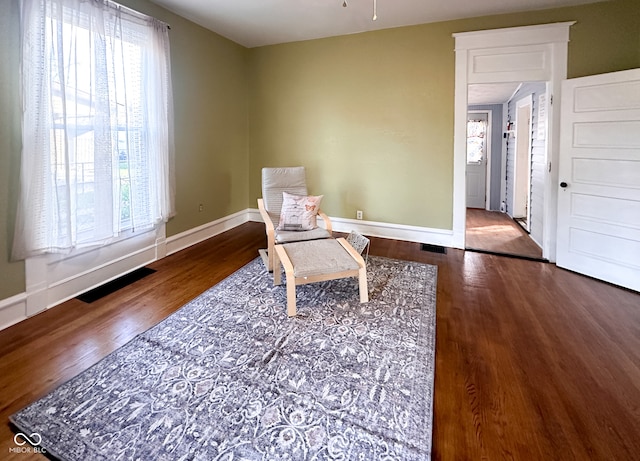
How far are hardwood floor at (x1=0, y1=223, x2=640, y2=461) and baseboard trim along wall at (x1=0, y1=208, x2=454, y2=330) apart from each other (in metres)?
0.10

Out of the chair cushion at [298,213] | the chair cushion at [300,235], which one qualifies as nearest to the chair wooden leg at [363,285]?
the chair cushion at [300,235]

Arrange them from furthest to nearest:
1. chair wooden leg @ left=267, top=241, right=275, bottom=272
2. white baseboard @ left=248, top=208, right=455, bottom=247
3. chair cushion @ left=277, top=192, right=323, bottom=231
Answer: white baseboard @ left=248, top=208, right=455, bottom=247, chair cushion @ left=277, top=192, right=323, bottom=231, chair wooden leg @ left=267, top=241, right=275, bottom=272

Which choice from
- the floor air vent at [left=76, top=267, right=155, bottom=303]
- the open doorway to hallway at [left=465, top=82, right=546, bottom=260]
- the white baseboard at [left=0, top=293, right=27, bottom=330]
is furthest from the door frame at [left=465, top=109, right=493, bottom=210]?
the white baseboard at [left=0, top=293, right=27, bottom=330]

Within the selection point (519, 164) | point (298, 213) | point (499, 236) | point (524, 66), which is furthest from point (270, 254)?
point (519, 164)

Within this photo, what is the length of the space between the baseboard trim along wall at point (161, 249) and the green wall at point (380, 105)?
139mm

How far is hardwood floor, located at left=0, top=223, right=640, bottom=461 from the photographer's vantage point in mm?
1552

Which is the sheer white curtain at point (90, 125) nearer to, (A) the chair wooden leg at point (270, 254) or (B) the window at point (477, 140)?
(A) the chair wooden leg at point (270, 254)

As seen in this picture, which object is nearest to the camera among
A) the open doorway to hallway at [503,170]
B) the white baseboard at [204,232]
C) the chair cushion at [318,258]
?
the chair cushion at [318,258]

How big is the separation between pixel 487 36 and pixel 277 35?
263 centimetres

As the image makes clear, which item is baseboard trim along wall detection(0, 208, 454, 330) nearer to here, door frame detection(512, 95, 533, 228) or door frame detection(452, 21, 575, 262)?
door frame detection(452, 21, 575, 262)

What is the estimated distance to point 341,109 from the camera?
189 inches

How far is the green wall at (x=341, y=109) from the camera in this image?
373 centimetres

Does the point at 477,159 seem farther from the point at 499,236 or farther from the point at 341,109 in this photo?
the point at 341,109

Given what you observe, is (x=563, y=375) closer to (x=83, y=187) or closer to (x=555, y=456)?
(x=555, y=456)
